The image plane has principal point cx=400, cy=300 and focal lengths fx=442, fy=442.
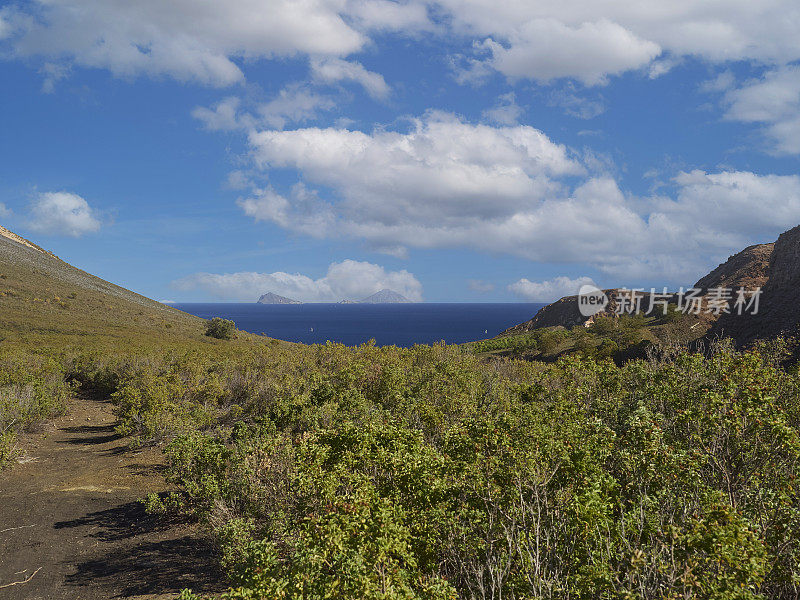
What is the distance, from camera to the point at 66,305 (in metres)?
66.9

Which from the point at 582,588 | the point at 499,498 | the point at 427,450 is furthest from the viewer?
the point at 427,450

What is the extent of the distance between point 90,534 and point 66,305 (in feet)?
221

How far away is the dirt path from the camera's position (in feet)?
37.1

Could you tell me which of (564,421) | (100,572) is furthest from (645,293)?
(100,572)

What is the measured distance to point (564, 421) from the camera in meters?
12.0

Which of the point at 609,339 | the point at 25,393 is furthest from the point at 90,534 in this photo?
the point at 609,339

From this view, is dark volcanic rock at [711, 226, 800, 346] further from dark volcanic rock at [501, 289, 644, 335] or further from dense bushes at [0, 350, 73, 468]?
dense bushes at [0, 350, 73, 468]

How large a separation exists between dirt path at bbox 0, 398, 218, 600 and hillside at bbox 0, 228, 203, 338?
3826 cm

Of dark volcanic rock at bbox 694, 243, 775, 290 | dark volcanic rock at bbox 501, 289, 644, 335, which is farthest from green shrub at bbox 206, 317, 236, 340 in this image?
dark volcanic rock at bbox 694, 243, 775, 290

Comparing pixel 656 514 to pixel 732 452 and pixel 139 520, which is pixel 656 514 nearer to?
pixel 732 452

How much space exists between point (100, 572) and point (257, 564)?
8493 millimetres

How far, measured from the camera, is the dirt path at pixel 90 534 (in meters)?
11.3

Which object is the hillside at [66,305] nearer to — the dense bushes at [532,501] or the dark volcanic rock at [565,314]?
the dense bushes at [532,501]

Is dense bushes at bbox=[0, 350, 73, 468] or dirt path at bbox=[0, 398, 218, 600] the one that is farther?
dense bushes at bbox=[0, 350, 73, 468]
